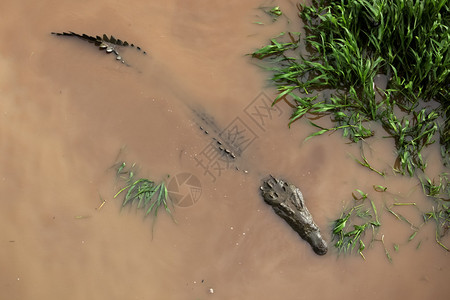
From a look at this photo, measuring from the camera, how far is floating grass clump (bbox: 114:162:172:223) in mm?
4188

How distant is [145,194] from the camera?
4.21m

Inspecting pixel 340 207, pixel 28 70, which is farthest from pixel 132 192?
pixel 340 207

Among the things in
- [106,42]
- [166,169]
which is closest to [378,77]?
[166,169]

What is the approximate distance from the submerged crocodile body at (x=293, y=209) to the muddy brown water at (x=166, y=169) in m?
0.10

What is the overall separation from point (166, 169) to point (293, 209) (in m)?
1.24

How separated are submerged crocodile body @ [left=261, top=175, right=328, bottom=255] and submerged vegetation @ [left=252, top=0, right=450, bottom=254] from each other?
212 mm

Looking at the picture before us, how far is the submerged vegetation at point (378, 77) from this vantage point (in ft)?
13.6

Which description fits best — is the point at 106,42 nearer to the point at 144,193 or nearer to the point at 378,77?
the point at 144,193

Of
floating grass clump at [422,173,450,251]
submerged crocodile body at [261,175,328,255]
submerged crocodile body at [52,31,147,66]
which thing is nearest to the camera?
submerged crocodile body at [261,175,328,255]

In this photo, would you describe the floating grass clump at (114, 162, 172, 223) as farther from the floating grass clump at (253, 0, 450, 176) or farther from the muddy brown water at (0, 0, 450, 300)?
the floating grass clump at (253, 0, 450, 176)

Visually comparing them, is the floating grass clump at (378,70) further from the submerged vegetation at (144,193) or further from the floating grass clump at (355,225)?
the submerged vegetation at (144,193)

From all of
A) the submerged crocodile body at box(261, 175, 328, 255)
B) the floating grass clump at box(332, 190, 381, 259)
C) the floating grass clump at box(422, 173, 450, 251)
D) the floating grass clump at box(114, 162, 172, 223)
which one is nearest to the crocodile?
the submerged crocodile body at box(261, 175, 328, 255)

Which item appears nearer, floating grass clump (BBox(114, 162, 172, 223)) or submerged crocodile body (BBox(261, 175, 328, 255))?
submerged crocodile body (BBox(261, 175, 328, 255))

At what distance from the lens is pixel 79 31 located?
15.2 feet
